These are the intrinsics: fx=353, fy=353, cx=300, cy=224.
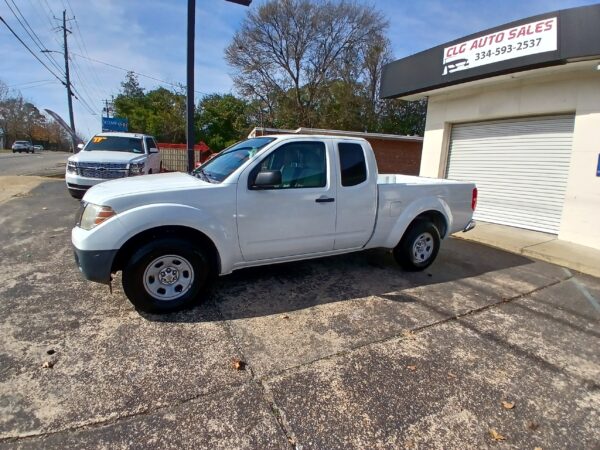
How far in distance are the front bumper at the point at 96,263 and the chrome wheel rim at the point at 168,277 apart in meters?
0.33

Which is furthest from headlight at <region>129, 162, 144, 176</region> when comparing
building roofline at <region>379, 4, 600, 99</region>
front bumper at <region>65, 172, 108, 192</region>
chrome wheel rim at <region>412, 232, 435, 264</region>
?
building roofline at <region>379, 4, 600, 99</region>

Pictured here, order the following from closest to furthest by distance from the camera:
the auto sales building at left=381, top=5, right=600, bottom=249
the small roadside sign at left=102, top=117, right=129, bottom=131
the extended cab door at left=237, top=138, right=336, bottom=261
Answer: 1. the extended cab door at left=237, top=138, right=336, bottom=261
2. the auto sales building at left=381, top=5, right=600, bottom=249
3. the small roadside sign at left=102, top=117, right=129, bottom=131

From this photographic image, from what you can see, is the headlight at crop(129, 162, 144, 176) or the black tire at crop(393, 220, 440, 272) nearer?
the black tire at crop(393, 220, 440, 272)

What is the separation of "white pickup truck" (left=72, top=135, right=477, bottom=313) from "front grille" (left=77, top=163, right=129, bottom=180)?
520 centimetres

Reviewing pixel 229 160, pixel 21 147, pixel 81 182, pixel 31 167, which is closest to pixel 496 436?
pixel 229 160

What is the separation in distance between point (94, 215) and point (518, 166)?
30.0ft

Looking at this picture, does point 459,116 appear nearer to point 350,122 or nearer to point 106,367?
point 106,367

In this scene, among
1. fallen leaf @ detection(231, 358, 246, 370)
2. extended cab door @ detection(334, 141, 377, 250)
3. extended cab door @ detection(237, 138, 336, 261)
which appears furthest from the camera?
extended cab door @ detection(334, 141, 377, 250)

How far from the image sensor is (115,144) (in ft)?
32.7

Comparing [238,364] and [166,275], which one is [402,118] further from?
[238,364]

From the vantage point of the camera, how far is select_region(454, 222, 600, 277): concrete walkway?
612 centimetres

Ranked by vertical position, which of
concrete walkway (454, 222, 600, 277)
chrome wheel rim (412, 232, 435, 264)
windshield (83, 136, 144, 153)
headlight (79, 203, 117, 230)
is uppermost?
windshield (83, 136, 144, 153)

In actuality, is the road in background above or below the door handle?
below

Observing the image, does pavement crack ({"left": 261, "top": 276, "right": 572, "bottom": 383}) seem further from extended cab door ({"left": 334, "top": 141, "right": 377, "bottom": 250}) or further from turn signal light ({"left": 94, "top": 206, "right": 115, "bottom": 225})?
turn signal light ({"left": 94, "top": 206, "right": 115, "bottom": 225})
